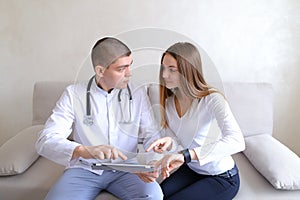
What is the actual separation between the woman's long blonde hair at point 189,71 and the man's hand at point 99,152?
0.27 m

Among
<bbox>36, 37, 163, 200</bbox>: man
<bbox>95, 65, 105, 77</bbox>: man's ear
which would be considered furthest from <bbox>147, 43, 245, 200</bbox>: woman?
<bbox>95, 65, 105, 77</bbox>: man's ear

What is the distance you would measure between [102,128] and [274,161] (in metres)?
0.81

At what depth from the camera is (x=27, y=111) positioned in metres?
2.49

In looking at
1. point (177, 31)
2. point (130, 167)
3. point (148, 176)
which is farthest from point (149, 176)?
point (177, 31)

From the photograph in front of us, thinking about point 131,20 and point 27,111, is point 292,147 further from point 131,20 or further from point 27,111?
point 27,111

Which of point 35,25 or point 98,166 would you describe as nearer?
point 98,166

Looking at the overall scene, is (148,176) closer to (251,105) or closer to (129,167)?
(129,167)

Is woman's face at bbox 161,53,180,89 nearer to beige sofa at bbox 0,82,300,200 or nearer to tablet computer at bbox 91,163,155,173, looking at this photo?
beige sofa at bbox 0,82,300,200

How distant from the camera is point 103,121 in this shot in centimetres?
146

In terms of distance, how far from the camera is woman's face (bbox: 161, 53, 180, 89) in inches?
55.5

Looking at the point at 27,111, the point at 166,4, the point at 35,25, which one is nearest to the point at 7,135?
the point at 27,111

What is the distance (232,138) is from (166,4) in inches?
44.9

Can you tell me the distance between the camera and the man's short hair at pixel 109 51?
4.44ft

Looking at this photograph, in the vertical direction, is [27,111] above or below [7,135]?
above
